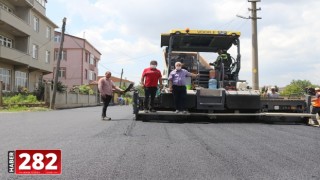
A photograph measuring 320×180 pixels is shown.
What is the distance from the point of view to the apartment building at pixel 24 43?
3231 centimetres

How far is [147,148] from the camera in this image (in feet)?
20.7

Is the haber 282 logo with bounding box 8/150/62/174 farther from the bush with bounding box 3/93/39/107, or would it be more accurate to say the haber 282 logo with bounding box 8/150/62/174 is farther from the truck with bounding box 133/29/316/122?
the bush with bounding box 3/93/39/107

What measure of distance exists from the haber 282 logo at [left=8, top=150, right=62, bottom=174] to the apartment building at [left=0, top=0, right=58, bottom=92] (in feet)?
91.8

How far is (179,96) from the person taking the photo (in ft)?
36.1

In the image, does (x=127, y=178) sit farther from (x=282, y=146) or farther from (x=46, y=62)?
(x=46, y=62)

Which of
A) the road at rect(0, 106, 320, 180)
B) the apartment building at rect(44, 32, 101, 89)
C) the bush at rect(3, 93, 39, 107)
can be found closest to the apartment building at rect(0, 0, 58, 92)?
the bush at rect(3, 93, 39, 107)

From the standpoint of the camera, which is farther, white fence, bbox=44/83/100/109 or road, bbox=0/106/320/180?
white fence, bbox=44/83/100/109

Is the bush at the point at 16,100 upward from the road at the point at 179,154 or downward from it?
upward

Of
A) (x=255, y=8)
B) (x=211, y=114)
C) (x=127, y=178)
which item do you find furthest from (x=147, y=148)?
(x=255, y=8)

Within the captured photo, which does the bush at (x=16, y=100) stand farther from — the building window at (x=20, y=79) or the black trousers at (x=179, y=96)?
the black trousers at (x=179, y=96)

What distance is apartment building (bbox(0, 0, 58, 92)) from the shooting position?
3231 centimetres

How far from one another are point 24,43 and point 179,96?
96.1 ft

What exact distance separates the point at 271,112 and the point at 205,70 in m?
2.24

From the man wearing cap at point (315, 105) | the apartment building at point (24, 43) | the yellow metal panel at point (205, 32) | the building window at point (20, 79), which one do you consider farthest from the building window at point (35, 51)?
the man wearing cap at point (315, 105)
